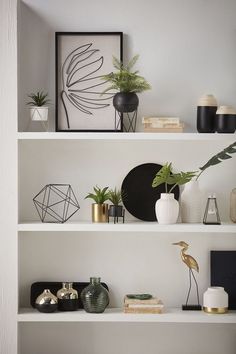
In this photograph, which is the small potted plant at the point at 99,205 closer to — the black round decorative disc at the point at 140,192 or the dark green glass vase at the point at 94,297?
→ the black round decorative disc at the point at 140,192

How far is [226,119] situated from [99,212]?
801 millimetres

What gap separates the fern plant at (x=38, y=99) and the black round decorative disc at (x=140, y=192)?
1.92 feet

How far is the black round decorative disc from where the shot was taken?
13.5 feet

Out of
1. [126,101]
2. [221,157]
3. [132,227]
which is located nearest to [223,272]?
[132,227]

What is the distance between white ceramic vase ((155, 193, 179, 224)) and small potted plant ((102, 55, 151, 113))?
48 cm

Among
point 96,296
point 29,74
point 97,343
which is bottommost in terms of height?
point 97,343

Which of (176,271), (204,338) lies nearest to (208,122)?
(176,271)

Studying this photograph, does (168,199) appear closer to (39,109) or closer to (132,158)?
(132,158)

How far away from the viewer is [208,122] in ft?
13.0

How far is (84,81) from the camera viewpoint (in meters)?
4.07

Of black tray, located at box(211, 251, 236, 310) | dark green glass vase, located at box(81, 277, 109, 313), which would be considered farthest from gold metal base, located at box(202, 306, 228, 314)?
dark green glass vase, located at box(81, 277, 109, 313)

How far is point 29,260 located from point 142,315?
26.8 inches

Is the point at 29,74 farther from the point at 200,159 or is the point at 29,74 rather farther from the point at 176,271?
the point at 176,271

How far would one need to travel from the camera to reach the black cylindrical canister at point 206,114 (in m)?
3.95
